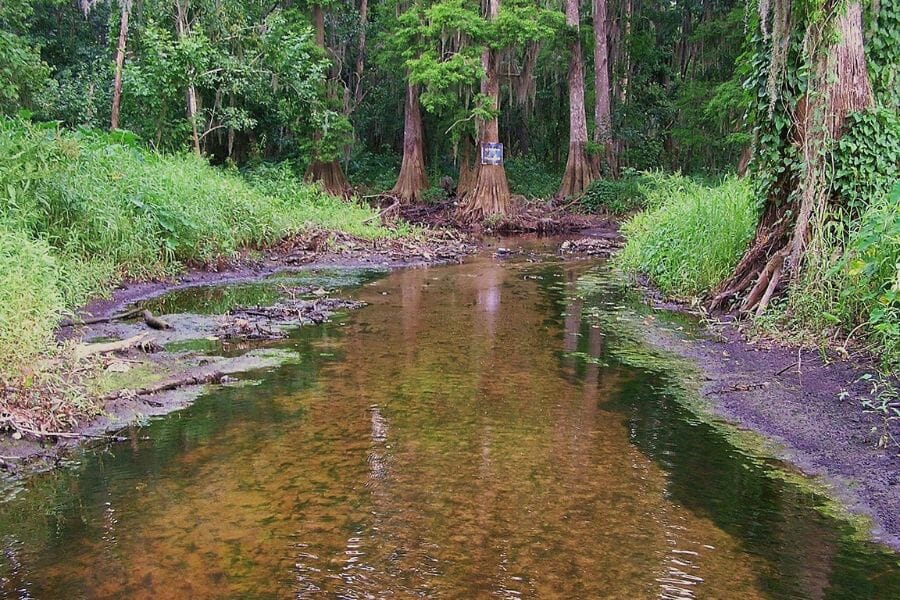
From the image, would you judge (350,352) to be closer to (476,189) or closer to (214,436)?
(214,436)

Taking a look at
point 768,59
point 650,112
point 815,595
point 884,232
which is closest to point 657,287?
point 768,59

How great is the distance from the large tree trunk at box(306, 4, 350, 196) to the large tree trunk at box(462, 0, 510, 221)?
388 centimetres

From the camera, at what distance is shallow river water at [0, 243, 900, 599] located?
3.46 meters

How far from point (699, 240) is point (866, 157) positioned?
2714 millimetres

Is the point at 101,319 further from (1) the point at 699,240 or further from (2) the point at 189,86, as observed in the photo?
(2) the point at 189,86

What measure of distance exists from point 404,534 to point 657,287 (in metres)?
7.89

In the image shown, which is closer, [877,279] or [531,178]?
[877,279]

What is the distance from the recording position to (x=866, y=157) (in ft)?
24.3

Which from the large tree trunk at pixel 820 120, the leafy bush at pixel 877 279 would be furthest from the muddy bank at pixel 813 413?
the large tree trunk at pixel 820 120

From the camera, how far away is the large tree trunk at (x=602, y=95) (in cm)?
2486

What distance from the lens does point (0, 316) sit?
18.2ft

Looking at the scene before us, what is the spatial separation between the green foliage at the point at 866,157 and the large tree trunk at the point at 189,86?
1278 centimetres

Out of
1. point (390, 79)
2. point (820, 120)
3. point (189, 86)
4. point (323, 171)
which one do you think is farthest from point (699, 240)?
point (390, 79)

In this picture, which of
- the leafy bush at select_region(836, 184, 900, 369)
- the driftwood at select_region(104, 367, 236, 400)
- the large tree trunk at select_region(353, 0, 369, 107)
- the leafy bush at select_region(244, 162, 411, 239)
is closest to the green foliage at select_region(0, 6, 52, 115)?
the leafy bush at select_region(244, 162, 411, 239)
